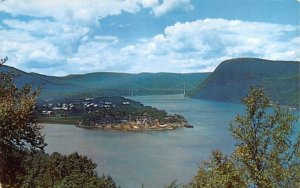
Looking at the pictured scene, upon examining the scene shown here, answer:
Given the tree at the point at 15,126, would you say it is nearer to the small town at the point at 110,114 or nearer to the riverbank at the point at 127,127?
the small town at the point at 110,114

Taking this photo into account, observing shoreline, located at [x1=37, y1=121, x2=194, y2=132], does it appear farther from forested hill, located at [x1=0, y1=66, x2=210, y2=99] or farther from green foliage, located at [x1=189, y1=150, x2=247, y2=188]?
green foliage, located at [x1=189, y1=150, x2=247, y2=188]

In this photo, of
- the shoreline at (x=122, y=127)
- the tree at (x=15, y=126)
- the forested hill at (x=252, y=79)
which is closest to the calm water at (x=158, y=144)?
the shoreline at (x=122, y=127)

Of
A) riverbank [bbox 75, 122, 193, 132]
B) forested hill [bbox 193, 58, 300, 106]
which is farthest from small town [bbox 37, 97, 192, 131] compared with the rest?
forested hill [bbox 193, 58, 300, 106]

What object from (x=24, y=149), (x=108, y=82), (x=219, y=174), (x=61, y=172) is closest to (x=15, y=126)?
(x=24, y=149)

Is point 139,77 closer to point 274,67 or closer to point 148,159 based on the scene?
point 148,159

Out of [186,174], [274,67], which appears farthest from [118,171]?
[274,67]

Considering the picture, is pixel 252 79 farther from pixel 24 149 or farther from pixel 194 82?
pixel 24 149
